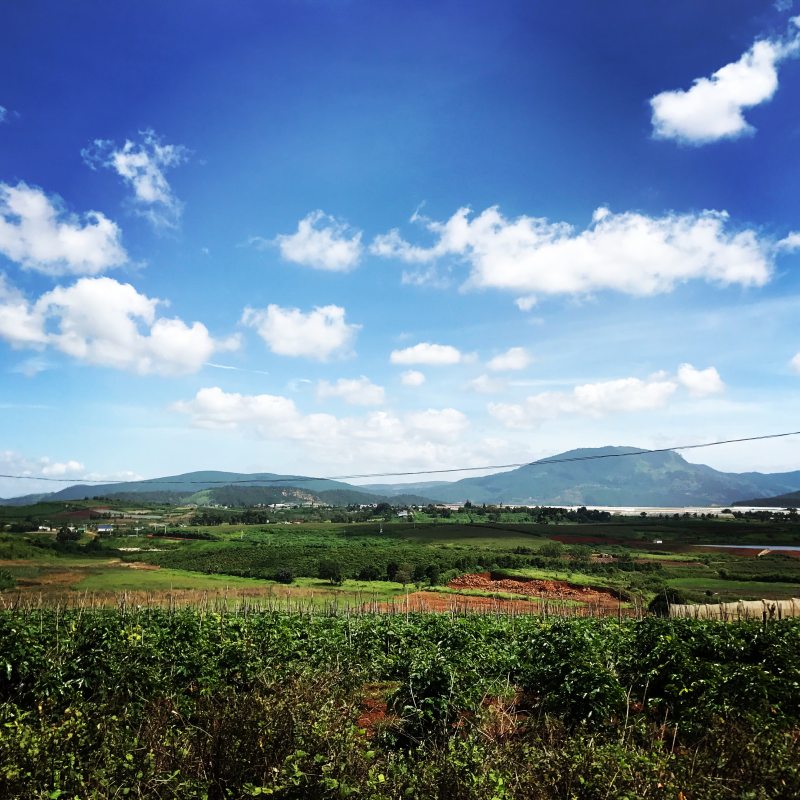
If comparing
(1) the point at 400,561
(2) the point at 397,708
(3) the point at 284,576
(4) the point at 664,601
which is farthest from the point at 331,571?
(2) the point at 397,708

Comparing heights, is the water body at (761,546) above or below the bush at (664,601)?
below

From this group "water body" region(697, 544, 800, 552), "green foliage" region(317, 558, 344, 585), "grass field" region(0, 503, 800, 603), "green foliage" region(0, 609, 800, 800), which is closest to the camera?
"green foliage" region(0, 609, 800, 800)

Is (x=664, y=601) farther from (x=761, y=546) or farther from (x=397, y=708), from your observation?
(x=761, y=546)

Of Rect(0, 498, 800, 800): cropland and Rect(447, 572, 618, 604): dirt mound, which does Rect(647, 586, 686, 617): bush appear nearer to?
Rect(0, 498, 800, 800): cropland

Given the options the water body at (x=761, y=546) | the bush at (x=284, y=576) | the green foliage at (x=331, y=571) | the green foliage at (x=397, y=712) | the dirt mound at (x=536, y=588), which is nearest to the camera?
the green foliage at (x=397, y=712)

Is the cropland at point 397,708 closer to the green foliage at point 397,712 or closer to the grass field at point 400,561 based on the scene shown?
the green foliage at point 397,712

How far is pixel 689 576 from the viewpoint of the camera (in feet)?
200

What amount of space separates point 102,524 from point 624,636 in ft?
434

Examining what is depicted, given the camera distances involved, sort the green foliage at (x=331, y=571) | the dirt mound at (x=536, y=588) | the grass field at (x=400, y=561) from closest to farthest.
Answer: the dirt mound at (x=536, y=588) → the grass field at (x=400, y=561) → the green foliage at (x=331, y=571)

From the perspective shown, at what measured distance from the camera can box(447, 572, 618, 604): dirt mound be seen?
53.0 metres

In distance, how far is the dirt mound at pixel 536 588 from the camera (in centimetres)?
5300

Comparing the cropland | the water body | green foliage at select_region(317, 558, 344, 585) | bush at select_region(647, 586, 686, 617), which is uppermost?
the cropland

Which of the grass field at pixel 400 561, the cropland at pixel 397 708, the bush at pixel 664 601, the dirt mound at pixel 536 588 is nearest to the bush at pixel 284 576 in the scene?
the grass field at pixel 400 561

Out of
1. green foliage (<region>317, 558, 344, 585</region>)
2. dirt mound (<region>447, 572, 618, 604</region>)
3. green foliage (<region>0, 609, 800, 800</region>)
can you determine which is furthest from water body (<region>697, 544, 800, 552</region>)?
green foliage (<region>0, 609, 800, 800</region>)
